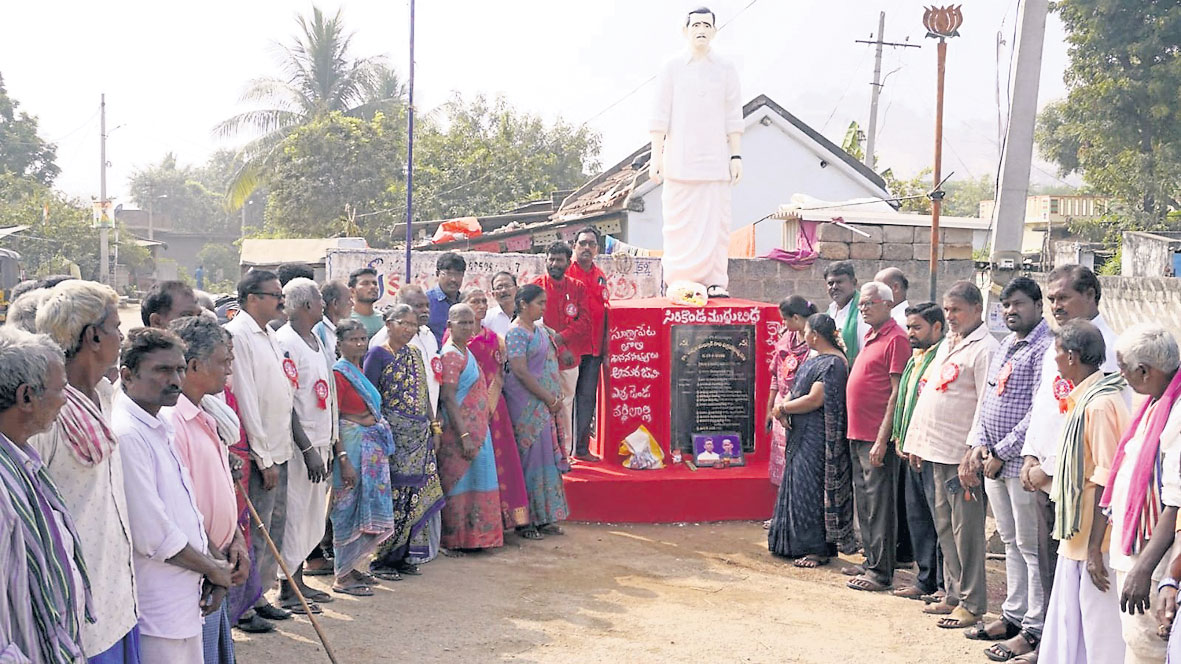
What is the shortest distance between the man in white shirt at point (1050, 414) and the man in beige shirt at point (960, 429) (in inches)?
21.1

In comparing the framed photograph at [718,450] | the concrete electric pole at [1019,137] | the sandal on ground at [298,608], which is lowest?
the sandal on ground at [298,608]

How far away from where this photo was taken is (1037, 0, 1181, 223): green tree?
24219 mm

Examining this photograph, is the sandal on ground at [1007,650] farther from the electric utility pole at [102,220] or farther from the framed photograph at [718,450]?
the electric utility pole at [102,220]

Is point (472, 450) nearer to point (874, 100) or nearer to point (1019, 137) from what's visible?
point (1019, 137)

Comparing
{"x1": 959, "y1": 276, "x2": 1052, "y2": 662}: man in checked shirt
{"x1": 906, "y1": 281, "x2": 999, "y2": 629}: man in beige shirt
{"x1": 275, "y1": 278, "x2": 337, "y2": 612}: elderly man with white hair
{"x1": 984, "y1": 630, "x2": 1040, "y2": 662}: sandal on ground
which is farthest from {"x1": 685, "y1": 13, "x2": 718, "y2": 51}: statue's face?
{"x1": 984, "y1": 630, "x2": 1040, "y2": 662}: sandal on ground

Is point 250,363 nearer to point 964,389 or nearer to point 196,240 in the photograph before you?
point 964,389

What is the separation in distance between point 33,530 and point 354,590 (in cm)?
381

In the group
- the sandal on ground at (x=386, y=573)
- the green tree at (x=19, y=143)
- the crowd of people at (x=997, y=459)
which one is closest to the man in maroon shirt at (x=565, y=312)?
the crowd of people at (x=997, y=459)

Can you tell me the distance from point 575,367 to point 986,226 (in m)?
8.01

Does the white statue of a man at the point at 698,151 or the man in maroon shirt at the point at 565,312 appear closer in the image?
the man in maroon shirt at the point at 565,312

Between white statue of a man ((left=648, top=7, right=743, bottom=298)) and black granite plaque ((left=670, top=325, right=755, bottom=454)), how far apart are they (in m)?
0.76

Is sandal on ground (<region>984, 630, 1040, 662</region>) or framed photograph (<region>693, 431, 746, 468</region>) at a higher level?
framed photograph (<region>693, 431, 746, 468</region>)

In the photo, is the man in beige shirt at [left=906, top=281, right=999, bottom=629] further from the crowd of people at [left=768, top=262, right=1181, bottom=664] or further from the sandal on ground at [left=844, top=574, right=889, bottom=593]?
the sandal on ground at [left=844, top=574, right=889, bottom=593]

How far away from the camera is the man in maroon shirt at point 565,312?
29.4 ft
